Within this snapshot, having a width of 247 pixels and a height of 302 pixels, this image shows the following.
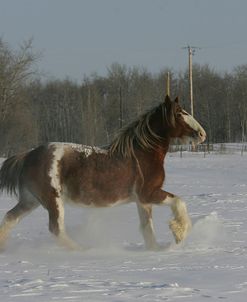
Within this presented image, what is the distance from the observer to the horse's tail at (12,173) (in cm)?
788

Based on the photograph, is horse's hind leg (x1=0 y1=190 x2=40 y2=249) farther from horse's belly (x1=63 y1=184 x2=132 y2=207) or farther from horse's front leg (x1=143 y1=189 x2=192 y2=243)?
horse's front leg (x1=143 y1=189 x2=192 y2=243)

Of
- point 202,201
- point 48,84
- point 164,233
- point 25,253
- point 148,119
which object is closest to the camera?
A: point 25,253

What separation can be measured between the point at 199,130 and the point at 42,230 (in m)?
2.96

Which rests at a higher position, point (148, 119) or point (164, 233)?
point (148, 119)

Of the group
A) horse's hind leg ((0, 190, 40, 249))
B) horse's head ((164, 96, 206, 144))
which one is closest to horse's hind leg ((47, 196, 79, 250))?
horse's hind leg ((0, 190, 40, 249))

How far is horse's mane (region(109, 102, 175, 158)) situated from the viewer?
7.82 metres

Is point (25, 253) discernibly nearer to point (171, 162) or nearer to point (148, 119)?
point (148, 119)

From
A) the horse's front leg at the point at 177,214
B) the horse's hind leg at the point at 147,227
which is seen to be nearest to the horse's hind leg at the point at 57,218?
the horse's hind leg at the point at 147,227

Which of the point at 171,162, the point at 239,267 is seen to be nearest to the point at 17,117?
the point at 171,162

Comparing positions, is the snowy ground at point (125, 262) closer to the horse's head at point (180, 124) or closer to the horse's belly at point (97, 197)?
the horse's belly at point (97, 197)

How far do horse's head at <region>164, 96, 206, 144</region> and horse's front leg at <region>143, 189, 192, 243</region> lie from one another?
0.92 meters

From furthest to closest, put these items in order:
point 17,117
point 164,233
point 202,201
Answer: point 17,117 < point 202,201 < point 164,233

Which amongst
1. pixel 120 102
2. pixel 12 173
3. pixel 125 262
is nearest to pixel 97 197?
pixel 12 173

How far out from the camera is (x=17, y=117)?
49.7 meters
